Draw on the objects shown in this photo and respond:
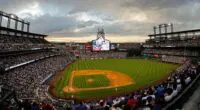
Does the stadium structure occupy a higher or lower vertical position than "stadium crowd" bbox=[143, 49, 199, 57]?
lower

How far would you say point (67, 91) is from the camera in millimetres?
33781

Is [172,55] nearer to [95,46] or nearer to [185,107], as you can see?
[95,46]

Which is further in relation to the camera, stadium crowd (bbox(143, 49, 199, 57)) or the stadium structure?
stadium crowd (bbox(143, 49, 199, 57))

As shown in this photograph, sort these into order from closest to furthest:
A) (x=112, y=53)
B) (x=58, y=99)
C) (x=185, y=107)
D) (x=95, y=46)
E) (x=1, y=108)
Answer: (x=185, y=107) < (x=1, y=108) < (x=58, y=99) < (x=95, y=46) < (x=112, y=53)

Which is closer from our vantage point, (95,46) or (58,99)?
(58,99)

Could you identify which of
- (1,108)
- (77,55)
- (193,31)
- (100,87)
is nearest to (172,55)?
(193,31)

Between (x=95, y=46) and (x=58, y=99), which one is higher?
(x=95, y=46)

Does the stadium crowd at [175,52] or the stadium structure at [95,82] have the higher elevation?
the stadium crowd at [175,52]

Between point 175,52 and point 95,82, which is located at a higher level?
point 175,52

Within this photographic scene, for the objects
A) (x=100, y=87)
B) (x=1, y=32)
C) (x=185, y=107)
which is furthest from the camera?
(x=1, y=32)

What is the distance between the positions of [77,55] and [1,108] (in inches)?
3525

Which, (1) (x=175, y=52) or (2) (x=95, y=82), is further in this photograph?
(1) (x=175, y=52)

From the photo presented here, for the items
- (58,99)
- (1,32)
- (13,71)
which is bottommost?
(58,99)

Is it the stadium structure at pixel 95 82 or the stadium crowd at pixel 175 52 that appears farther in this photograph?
the stadium crowd at pixel 175 52
